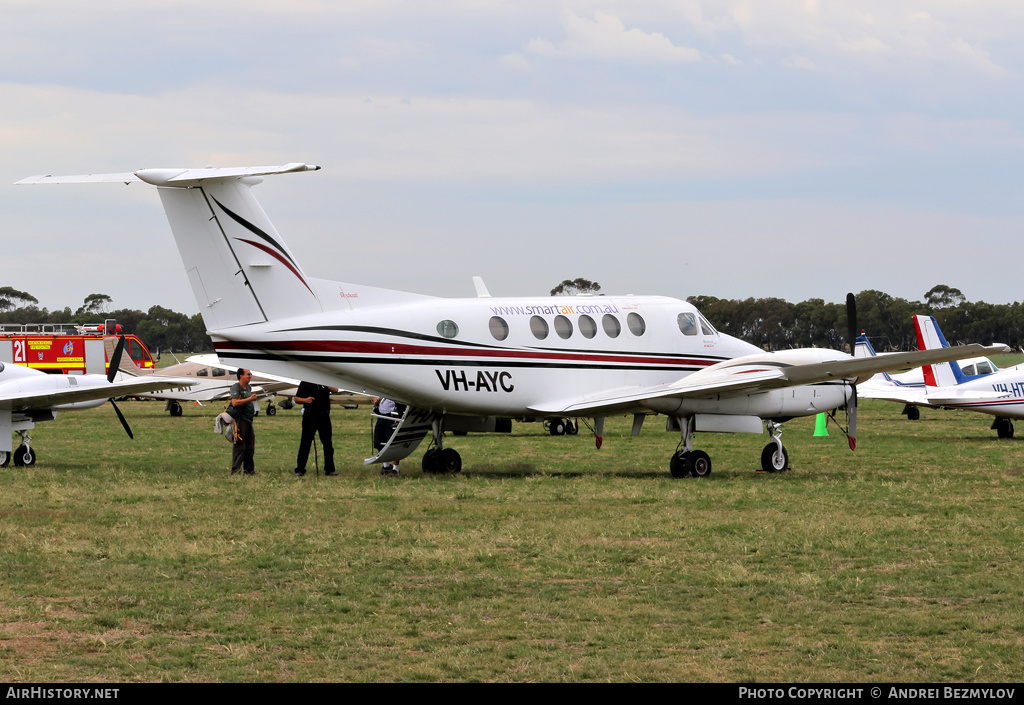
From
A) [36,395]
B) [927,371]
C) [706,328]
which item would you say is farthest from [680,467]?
[927,371]

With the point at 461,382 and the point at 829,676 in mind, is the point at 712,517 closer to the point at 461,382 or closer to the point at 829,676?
the point at 461,382

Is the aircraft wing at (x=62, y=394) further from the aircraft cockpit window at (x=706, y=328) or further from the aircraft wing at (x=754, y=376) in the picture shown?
the aircraft cockpit window at (x=706, y=328)

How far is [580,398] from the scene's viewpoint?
18578 mm

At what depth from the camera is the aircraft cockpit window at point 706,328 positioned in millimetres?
20250

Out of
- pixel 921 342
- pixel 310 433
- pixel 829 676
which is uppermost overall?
pixel 921 342

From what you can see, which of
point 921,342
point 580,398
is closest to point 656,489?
point 580,398

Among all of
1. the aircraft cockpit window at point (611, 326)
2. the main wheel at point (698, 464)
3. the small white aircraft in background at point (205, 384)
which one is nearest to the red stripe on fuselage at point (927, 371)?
the main wheel at point (698, 464)

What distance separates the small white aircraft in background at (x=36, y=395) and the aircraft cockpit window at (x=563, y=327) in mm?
6649

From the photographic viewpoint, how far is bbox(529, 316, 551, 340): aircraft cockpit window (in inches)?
723

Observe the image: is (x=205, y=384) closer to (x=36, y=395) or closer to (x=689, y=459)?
(x=36, y=395)

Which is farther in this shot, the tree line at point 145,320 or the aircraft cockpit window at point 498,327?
the tree line at point 145,320

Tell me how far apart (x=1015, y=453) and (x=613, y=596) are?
57.7 ft

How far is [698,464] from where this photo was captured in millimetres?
18375

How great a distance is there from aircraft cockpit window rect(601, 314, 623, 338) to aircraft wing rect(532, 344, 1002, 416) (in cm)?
101
